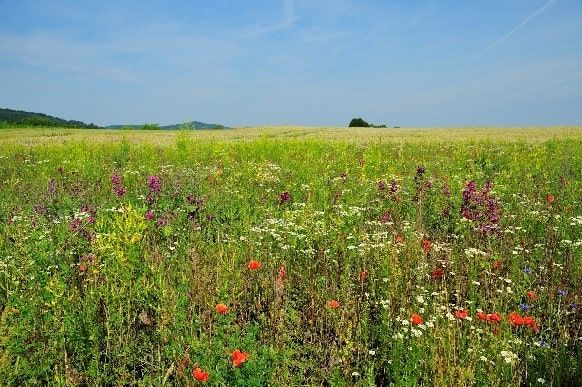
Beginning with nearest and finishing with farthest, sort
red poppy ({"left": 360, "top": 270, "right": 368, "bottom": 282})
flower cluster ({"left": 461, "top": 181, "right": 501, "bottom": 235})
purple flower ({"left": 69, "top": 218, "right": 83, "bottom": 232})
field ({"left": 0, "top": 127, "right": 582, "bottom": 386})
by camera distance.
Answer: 1. field ({"left": 0, "top": 127, "right": 582, "bottom": 386})
2. red poppy ({"left": 360, "top": 270, "right": 368, "bottom": 282})
3. purple flower ({"left": 69, "top": 218, "right": 83, "bottom": 232})
4. flower cluster ({"left": 461, "top": 181, "right": 501, "bottom": 235})

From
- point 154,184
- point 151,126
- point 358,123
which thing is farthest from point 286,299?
point 358,123

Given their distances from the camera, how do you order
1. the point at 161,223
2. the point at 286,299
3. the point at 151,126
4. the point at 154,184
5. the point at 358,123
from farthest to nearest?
1. the point at 358,123
2. the point at 151,126
3. the point at 154,184
4. the point at 161,223
5. the point at 286,299

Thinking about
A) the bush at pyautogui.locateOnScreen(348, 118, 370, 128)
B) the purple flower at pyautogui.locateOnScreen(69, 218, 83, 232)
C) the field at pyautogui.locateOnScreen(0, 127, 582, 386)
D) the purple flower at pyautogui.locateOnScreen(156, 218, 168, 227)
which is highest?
the bush at pyautogui.locateOnScreen(348, 118, 370, 128)

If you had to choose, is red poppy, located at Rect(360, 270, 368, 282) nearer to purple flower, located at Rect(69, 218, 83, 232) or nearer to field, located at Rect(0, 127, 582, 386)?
field, located at Rect(0, 127, 582, 386)

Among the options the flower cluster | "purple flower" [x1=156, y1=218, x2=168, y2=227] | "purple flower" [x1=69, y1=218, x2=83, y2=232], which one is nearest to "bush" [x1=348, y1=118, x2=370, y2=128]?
the flower cluster

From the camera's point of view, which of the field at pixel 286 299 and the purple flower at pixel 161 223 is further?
the purple flower at pixel 161 223

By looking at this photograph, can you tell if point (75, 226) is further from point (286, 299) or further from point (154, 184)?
point (286, 299)

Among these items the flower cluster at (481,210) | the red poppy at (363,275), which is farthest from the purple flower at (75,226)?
the flower cluster at (481,210)

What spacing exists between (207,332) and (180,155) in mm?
11091

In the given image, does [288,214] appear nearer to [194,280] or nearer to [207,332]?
[194,280]

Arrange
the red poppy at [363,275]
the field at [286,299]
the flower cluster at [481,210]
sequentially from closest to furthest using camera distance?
the field at [286,299] < the red poppy at [363,275] < the flower cluster at [481,210]

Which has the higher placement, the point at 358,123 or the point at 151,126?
the point at 358,123

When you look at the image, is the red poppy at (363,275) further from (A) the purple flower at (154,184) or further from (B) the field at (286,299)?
(A) the purple flower at (154,184)

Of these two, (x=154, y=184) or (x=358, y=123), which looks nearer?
(x=154, y=184)
